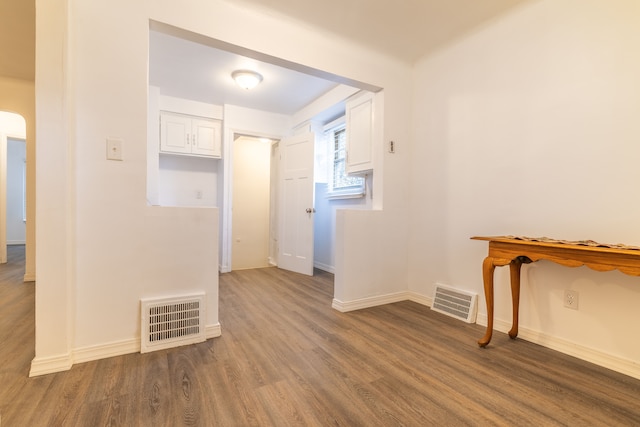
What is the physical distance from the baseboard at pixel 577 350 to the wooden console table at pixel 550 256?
4.4 inches

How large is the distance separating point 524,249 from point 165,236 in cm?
232

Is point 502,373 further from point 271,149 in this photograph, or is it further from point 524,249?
point 271,149

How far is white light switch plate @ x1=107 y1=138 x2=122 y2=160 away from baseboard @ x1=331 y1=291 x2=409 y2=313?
2076 mm

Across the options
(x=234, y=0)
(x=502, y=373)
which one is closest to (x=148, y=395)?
(x=502, y=373)

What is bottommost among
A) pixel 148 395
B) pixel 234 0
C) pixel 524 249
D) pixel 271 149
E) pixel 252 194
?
pixel 148 395

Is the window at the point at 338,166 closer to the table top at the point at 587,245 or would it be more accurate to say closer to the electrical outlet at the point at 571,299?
the table top at the point at 587,245

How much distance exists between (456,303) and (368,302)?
78 cm

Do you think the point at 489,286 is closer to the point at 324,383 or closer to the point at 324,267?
the point at 324,383

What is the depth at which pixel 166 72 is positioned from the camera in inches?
131

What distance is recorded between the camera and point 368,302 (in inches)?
110

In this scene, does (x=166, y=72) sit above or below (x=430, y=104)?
above

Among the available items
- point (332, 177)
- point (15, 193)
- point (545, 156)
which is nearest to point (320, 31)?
point (545, 156)

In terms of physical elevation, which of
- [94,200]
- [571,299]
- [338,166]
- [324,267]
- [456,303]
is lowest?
[324,267]

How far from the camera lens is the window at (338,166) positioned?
4.02m
